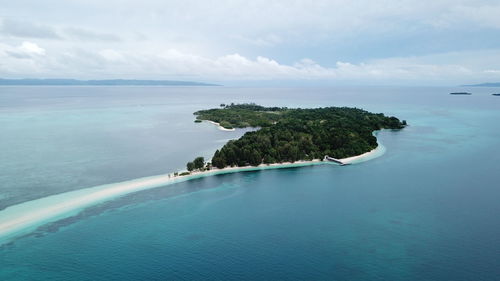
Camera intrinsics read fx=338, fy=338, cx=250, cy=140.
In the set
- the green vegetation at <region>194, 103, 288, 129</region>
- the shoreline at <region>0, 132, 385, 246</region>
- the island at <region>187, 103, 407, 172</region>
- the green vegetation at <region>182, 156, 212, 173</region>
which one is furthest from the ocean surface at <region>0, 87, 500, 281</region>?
the green vegetation at <region>194, 103, 288, 129</region>

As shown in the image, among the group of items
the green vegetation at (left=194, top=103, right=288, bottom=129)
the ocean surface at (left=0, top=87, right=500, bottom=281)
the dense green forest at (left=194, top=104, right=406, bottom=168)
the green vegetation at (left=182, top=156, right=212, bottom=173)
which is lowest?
the ocean surface at (left=0, top=87, right=500, bottom=281)

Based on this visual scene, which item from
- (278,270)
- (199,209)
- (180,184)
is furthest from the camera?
(180,184)

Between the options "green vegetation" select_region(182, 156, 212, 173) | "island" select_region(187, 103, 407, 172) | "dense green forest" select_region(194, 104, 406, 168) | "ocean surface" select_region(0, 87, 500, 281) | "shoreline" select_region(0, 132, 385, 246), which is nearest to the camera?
"ocean surface" select_region(0, 87, 500, 281)

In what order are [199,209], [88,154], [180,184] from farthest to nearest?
[88,154] → [180,184] → [199,209]

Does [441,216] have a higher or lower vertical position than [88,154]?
lower

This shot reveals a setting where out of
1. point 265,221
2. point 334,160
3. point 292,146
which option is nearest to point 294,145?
point 292,146

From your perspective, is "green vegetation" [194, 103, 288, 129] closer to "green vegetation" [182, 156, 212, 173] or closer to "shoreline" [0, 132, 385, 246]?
"green vegetation" [182, 156, 212, 173]

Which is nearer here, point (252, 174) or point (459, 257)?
point (459, 257)

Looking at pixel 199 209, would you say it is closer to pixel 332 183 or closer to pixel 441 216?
pixel 332 183

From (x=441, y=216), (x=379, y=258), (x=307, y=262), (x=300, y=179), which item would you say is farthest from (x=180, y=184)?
(x=441, y=216)

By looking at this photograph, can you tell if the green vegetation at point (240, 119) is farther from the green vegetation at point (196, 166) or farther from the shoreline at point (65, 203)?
the shoreline at point (65, 203)
